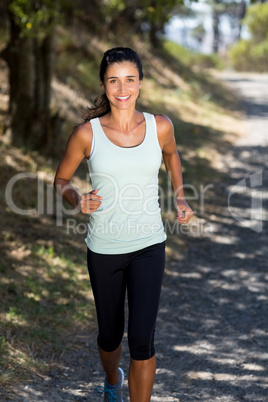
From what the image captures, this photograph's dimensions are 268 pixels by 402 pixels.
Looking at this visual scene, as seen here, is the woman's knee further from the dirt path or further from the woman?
the dirt path

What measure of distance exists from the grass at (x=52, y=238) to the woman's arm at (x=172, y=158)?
1.79 meters

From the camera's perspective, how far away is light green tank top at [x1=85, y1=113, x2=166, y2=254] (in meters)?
3.17

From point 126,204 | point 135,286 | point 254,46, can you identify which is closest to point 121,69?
point 126,204

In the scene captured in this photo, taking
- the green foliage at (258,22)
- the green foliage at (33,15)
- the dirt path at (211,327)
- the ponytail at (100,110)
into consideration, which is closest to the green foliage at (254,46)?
the green foliage at (258,22)

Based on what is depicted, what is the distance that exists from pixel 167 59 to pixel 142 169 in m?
22.3

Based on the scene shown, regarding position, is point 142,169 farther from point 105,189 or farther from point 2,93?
point 2,93

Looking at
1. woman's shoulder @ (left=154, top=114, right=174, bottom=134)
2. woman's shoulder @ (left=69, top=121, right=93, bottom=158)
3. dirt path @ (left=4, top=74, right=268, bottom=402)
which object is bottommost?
dirt path @ (left=4, top=74, right=268, bottom=402)

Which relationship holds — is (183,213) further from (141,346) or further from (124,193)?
(141,346)

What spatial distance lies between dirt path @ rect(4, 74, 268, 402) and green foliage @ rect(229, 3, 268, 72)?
104ft

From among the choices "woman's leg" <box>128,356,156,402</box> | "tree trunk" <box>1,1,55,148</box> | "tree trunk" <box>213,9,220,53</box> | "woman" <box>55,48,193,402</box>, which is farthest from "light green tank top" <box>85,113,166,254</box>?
"tree trunk" <box>213,9,220,53</box>

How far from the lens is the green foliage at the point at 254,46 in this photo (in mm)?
39469

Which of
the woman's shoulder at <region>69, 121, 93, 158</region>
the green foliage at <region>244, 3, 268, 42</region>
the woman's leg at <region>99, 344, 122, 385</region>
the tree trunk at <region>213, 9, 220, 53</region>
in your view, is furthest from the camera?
the tree trunk at <region>213, 9, 220, 53</region>

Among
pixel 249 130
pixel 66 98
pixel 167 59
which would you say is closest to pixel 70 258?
pixel 66 98

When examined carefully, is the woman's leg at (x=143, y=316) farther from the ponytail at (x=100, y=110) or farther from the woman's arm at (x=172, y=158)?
the ponytail at (x=100, y=110)
